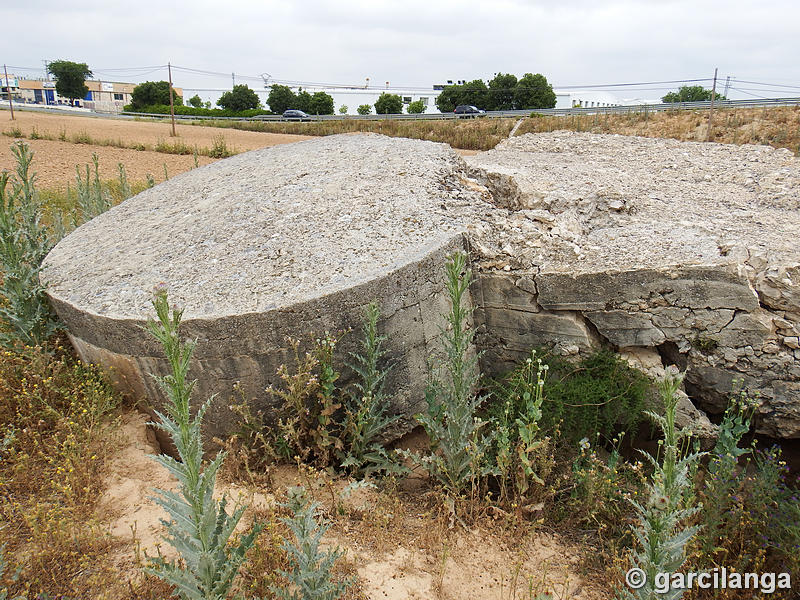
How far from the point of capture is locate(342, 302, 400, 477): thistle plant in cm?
292

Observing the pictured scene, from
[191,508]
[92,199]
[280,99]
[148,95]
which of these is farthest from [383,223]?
[148,95]

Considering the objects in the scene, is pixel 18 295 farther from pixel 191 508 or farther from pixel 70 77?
pixel 70 77

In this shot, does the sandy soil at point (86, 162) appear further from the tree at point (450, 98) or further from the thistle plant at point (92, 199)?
the tree at point (450, 98)

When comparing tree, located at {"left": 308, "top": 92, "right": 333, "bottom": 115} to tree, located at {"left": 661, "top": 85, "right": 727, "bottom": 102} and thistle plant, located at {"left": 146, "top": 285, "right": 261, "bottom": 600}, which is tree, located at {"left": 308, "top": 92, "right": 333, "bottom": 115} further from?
thistle plant, located at {"left": 146, "top": 285, "right": 261, "bottom": 600}

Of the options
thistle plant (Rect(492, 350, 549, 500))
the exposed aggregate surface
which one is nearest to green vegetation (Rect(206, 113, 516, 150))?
the exposed aggregate surface

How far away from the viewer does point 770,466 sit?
9.47 ft

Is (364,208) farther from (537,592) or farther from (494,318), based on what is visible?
(537,592)

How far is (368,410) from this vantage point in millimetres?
2916

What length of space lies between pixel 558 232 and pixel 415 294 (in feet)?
4.11

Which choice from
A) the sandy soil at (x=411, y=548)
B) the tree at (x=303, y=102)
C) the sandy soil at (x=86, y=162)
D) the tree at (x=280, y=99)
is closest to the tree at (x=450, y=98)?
the tree at (x=303, y=102)

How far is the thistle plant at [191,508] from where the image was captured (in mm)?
1757

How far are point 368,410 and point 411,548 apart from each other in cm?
71

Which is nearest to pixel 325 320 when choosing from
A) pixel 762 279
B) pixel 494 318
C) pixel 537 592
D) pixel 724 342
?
pixel 494 318

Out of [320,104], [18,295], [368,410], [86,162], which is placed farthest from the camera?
[320,104]
